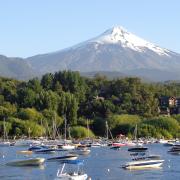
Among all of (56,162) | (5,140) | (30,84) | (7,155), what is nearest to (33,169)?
(56,162)

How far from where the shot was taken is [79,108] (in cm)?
9456

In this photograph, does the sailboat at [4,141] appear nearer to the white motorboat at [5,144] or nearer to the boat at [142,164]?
the white motorboat at [5,144]

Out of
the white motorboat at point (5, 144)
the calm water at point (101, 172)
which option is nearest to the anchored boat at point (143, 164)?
the calm water at point (101, 172)

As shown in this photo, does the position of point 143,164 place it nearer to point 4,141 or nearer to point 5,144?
point 5,144

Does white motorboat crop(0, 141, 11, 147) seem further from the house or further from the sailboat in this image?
the house

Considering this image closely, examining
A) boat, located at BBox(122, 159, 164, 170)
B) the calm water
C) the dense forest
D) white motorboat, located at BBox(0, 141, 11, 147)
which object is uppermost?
the dense forest

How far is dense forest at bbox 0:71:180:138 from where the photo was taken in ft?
282

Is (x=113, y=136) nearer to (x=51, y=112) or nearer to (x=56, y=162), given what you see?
(x=51, y=112)

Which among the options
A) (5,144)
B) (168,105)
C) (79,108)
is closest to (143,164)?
(5,144)

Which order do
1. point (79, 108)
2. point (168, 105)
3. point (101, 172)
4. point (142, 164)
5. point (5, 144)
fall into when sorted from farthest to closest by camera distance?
1. point (168, 105)
2. point (79, 108)
3. point (5, 144)
4. point (142, 164)
5. point (101, 172)

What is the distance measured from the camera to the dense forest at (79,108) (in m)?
85.9

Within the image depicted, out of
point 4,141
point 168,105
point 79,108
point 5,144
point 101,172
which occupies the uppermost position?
point 168,105

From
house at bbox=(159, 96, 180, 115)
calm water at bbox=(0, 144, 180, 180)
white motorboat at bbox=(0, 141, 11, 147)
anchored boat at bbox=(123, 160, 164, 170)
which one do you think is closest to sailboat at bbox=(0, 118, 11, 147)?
white motorboat at bbox=(0, 141, 11, 147)

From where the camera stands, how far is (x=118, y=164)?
47.9 meters
